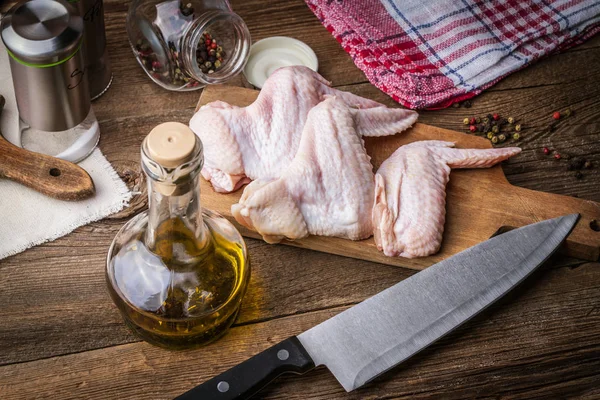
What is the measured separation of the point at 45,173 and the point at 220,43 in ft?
1.68

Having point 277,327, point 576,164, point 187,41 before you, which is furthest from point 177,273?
point 576,164

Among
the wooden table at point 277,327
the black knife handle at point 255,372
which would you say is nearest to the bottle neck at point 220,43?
the wooden table at point 277,327

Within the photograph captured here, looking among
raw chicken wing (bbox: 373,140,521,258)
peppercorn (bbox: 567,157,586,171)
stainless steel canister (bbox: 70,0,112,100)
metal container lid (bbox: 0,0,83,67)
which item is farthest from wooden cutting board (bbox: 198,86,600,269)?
metal container lid (bbox: 0,0,83,67)

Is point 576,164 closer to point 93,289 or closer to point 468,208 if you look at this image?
point 468,208

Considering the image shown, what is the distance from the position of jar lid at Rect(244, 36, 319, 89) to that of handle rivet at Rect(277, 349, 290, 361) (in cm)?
77

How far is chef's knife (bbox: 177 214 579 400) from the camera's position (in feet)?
4.29

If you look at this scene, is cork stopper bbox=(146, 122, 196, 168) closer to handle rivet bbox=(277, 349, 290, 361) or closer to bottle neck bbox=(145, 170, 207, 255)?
bottle neck bbox=(145, 170, 207, 255)

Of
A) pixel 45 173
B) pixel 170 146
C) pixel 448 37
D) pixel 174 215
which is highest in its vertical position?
pixel 170 146

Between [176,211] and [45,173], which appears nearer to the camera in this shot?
[176,211]

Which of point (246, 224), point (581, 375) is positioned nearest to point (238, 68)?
point (246, 224)

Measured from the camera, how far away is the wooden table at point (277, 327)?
1387 mm

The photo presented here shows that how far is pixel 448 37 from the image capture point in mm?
1915

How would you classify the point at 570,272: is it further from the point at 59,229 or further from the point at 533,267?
the point at 59,229

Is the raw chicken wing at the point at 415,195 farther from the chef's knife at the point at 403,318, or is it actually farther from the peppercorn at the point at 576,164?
the peppercorn at the point at 576,164
